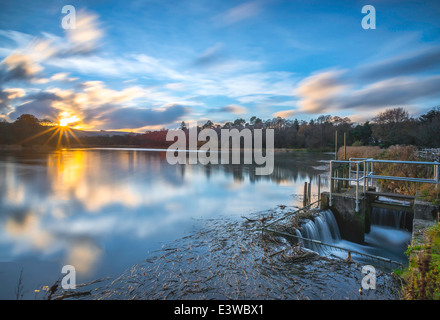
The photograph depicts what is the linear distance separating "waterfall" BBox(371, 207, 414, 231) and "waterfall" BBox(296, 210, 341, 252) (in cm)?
222

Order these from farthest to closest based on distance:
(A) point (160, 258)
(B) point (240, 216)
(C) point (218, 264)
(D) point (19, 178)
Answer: (D) point (19, 178) < (B) point (240, 216) < (A) point (160, 258) < (C) point (218, 264)

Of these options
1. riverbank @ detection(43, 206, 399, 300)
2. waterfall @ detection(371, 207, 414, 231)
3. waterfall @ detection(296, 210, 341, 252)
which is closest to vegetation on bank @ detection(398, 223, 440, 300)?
riverbank @ detection(43, 206, 399, 300)

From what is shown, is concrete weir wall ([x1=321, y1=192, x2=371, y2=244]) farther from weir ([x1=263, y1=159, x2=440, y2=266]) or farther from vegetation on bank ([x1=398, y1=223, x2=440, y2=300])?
vegetation on bank ([x1=398, y1=223, x2=440, y2=300])

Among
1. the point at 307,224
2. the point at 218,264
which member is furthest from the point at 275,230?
the point at 218,264

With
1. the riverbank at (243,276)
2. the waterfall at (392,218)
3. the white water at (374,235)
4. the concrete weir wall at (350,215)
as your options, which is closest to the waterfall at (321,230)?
the white water at (374,235)

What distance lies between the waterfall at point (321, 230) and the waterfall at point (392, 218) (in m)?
2.22

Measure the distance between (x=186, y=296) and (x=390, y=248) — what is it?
7530 mm

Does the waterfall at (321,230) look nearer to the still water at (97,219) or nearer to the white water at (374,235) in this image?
the white water at (374,235)

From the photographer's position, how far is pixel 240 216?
34.1 ft

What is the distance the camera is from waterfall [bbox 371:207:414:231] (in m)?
9.07

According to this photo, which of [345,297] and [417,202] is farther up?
[417,202]

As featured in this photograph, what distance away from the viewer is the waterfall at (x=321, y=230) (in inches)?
274

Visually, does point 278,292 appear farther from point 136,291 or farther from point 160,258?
point 160,258

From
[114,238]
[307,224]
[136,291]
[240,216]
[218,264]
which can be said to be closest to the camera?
[136,291]
